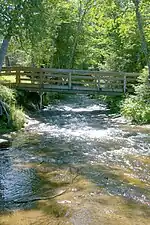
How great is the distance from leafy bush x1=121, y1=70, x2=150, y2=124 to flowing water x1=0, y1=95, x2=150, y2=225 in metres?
1.08

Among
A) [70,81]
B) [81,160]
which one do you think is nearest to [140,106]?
[70,81]

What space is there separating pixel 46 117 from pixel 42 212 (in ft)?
39.2

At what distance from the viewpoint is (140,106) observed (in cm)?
1580

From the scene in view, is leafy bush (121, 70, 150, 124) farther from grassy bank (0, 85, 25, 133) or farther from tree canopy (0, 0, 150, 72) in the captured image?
grassy bank (0, 85, 25, 133)

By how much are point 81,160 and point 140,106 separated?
7905mm

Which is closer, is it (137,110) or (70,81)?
(137,110)

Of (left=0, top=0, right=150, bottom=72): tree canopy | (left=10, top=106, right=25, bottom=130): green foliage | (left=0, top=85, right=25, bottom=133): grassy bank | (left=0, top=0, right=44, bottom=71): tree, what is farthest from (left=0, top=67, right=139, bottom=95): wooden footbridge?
(left=0, top=0, right=44, bottom=71): tree

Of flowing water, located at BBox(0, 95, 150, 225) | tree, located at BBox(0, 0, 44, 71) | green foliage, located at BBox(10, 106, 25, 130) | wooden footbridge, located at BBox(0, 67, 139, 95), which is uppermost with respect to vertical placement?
tree, located at BBox(0, 0, 44, 71)

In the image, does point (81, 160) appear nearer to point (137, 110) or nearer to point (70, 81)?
point (137, 110)

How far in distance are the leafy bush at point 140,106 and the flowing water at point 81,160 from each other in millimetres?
1080

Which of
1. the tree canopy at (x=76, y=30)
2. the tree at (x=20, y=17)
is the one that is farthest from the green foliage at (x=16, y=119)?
the tree at (x=20, y=17)

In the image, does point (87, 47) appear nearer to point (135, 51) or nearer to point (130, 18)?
point (135, 51)

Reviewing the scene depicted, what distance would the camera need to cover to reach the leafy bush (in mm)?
14855

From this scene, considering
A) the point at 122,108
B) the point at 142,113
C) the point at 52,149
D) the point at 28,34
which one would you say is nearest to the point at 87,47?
the point at 122,108
